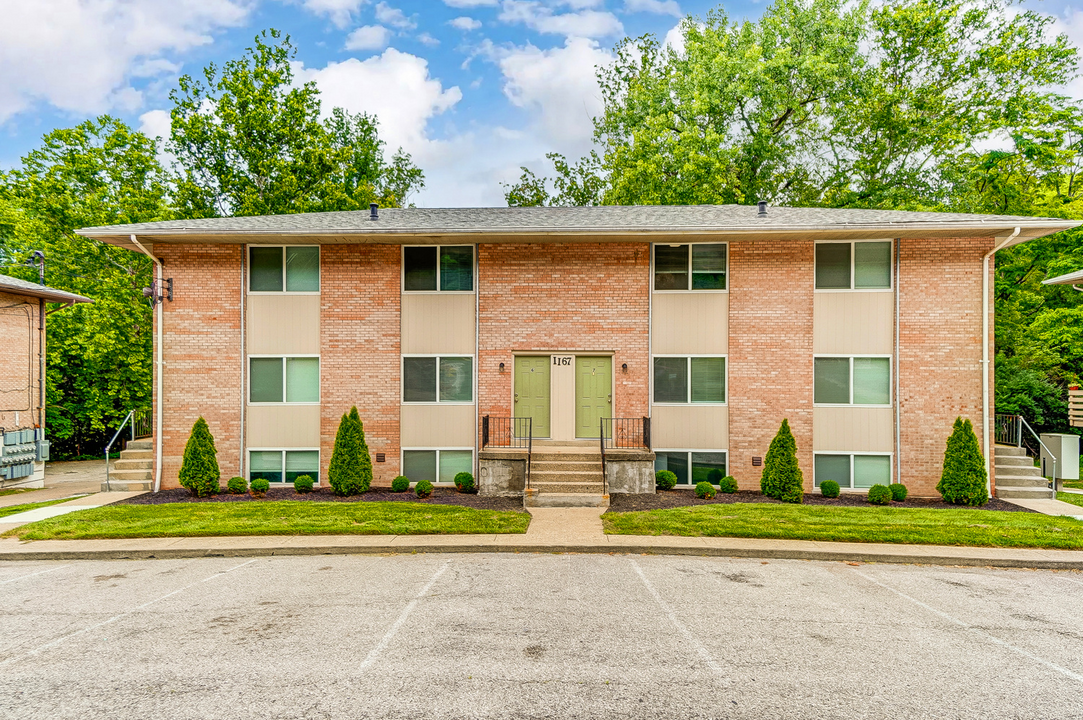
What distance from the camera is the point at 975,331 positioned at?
1257 centimetres

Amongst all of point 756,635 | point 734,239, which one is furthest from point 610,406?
point 756,635

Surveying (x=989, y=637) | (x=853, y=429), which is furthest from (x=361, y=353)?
(x=989, y=637)

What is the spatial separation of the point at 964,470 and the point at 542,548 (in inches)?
374

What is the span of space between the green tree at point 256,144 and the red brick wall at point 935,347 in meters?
21.1

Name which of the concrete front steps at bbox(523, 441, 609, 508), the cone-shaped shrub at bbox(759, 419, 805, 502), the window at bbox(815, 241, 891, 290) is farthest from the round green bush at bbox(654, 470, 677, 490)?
the window at bbox(815, 241, 891, 290)

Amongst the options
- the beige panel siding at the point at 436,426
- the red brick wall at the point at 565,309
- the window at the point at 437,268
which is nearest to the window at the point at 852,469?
the red brick wall at the point at 565,309

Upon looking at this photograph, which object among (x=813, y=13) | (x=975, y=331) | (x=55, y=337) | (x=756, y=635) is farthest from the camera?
(x=813, y=13)

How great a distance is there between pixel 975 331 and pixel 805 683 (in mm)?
11410

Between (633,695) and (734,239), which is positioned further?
(734,239)

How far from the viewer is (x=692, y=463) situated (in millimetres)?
13195

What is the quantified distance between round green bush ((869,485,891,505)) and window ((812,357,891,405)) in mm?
1980

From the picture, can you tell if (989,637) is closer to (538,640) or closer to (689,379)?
(538,640)

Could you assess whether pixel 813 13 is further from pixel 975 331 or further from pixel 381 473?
pixel 381 473

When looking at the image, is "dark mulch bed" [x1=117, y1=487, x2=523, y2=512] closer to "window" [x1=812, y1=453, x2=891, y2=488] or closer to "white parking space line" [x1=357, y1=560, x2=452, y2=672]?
"white parking space line" [x1=357, y1=560, x2=452, y2=672]
